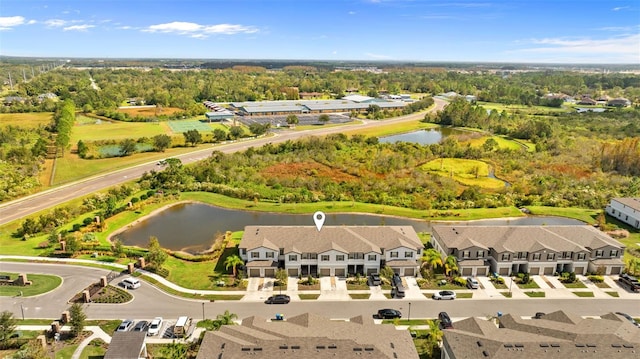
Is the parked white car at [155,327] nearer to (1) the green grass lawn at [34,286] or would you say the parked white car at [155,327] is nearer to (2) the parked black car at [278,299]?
(2) the parked black car at [278,299]

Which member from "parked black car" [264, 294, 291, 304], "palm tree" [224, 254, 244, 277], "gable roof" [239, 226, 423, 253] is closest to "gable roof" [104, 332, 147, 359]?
"parked black car" [264, 294, 291, 304]

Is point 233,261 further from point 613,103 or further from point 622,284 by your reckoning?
point 613,103

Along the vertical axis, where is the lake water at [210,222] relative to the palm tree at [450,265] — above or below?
below

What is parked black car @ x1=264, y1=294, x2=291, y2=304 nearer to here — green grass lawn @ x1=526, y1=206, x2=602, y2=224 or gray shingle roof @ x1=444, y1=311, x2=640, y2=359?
gray shingle roof @ x1=444, y1=311, x2=640, y2=359

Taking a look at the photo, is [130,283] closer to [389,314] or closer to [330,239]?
[330,239]

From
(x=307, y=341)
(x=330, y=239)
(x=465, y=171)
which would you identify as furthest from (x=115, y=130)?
(x=307, y=341)

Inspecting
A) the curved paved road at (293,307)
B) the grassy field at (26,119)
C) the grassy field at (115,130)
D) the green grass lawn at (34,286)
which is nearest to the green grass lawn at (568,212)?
the curved paved road at (293,307)

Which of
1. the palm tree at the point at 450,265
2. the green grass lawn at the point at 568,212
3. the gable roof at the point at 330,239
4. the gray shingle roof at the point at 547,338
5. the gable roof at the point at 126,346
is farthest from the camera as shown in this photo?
the green grass lawn at the point at 568,212
